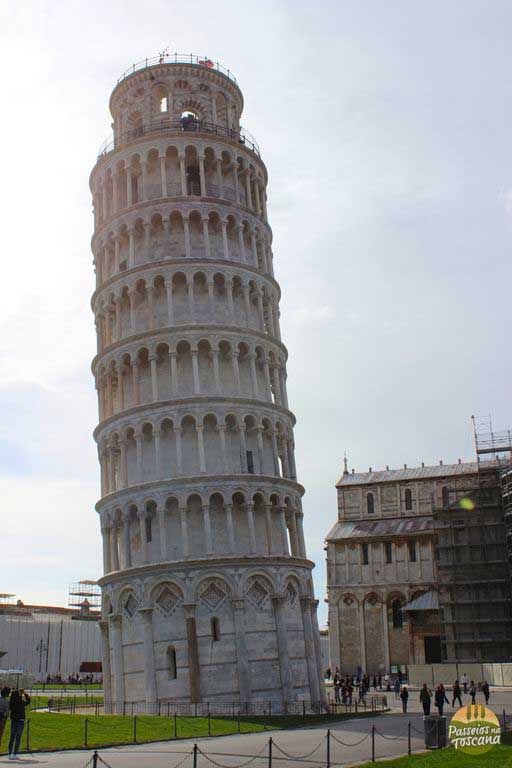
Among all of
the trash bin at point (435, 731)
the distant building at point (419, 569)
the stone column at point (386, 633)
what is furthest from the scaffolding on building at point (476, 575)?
the trash bin at point (435, 731)

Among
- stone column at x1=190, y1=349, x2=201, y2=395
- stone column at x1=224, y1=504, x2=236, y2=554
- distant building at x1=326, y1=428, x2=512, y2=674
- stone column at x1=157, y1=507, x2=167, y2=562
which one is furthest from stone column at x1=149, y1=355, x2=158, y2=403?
distant building at x1=326, y1=428, x2=512, y2=674

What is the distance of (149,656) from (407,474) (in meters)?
53.3

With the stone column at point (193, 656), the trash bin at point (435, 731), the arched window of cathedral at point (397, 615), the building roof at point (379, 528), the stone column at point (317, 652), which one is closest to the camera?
the trash bin at point (435, 731)

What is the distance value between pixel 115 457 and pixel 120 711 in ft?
42.6

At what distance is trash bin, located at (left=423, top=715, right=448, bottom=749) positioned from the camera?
24.3 metres

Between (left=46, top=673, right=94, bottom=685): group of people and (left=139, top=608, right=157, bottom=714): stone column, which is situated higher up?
(left=139, top=608, right=157, bottom=714): stone column

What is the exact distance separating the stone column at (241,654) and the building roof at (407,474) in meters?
49.5

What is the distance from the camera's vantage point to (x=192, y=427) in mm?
44812

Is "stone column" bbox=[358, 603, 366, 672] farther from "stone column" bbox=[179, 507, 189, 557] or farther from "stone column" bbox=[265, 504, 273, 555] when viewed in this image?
"stone column" bbox=[179, 507, 189, 557]

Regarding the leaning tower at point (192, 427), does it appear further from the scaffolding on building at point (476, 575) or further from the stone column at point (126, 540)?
the scaffolding on building at point (476, 575)

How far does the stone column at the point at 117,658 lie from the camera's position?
136ft

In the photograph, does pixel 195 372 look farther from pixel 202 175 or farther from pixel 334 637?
pixel 334 637

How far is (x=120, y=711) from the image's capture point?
133 ft

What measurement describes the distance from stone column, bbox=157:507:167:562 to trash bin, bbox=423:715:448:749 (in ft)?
66.4
